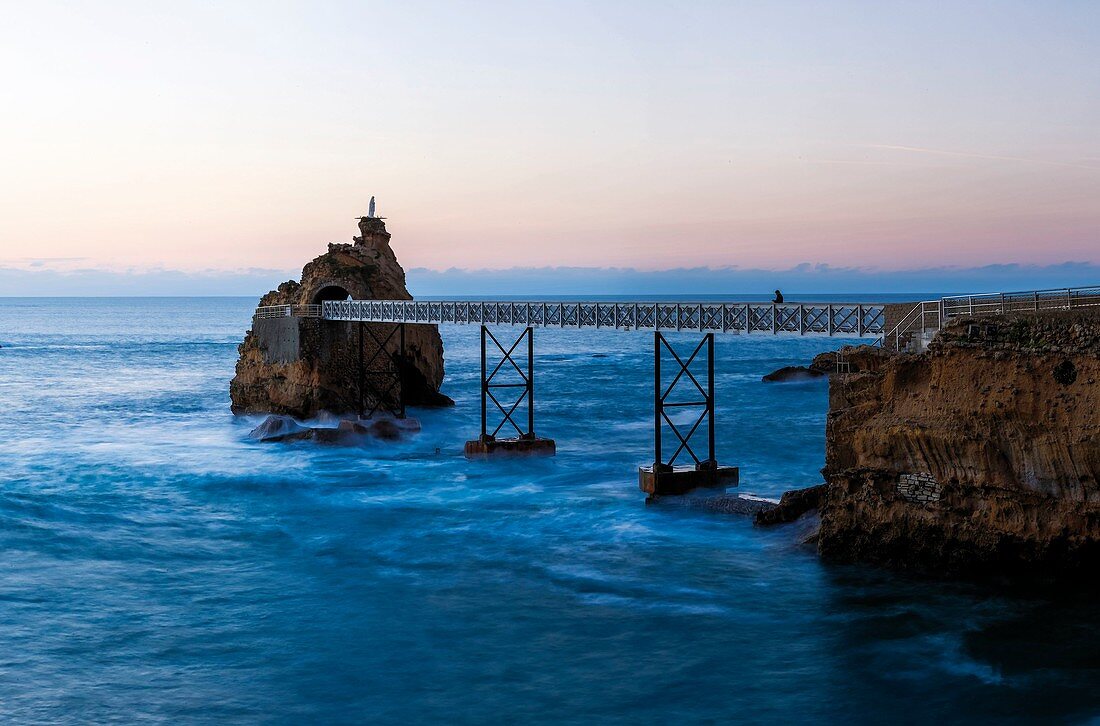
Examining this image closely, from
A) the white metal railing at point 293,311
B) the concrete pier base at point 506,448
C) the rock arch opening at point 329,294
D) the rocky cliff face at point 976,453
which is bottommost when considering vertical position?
the concrete pier base at point 506,448

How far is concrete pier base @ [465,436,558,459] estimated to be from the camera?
34.1 metres

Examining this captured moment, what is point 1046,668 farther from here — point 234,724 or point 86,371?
point 86,371

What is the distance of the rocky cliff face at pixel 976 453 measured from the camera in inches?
662

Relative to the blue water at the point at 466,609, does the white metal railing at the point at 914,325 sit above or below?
above

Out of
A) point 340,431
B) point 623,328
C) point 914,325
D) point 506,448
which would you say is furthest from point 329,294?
point 914,325

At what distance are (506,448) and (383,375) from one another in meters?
12.8

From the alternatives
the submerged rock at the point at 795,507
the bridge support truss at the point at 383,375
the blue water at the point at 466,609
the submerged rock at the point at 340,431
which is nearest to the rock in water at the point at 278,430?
the submerged rock at the point at 340,431

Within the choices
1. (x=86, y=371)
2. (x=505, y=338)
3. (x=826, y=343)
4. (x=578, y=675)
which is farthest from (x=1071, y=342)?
(x=505, y=338)

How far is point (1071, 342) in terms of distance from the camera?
1675cm

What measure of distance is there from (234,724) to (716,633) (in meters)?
8.23

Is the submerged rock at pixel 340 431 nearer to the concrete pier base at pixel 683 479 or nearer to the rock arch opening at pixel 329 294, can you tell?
the rock arch opening at pixel 329 294

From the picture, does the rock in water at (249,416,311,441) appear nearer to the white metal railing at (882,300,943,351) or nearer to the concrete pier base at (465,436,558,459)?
the concrete pier base at (465,436,558,459)

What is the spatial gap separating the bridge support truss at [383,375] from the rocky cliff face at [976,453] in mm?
27501

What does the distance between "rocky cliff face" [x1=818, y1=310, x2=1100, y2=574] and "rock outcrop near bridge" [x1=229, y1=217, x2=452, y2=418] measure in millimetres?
27954
